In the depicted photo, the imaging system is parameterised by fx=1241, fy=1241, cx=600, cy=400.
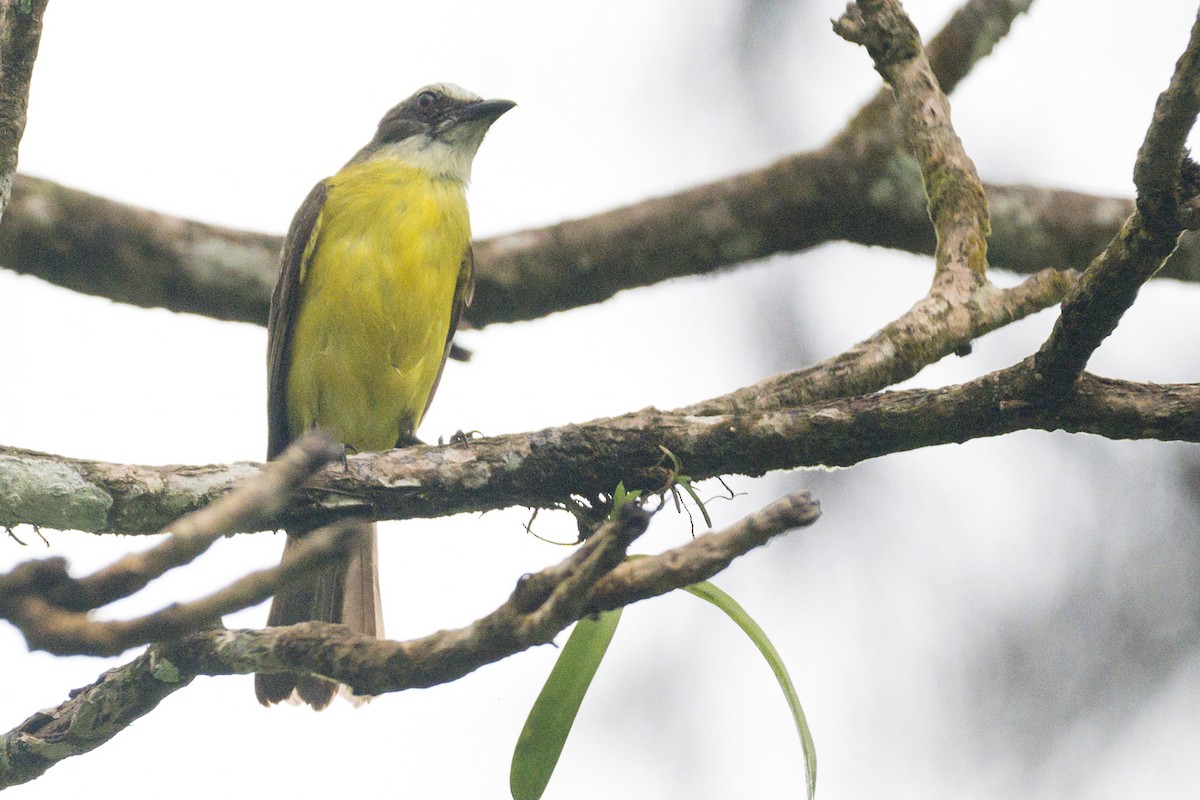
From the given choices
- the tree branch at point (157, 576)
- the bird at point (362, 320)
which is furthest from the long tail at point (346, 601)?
the tree branch at point (157, 576)

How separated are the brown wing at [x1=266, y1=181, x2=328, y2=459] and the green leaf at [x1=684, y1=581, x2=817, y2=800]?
2.71 meters

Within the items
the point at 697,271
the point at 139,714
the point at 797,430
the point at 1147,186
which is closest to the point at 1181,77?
the point at 1147,186

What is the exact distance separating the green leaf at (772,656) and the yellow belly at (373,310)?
2.52 m

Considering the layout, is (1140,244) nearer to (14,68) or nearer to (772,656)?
(772,656)

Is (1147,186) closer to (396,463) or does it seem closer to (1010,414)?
(1010,414)

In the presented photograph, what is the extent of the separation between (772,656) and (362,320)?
8.85 feet

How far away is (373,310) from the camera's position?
4.54 m

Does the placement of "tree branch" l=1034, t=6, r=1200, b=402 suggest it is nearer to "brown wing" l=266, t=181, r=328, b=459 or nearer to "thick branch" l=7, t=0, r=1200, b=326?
"thick branch" l=7, t=0, r=1200, b=326

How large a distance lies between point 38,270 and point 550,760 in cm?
299

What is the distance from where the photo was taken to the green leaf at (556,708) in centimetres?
207

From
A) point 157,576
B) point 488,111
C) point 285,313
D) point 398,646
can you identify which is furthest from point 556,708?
point 488,111

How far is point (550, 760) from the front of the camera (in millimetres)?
2070

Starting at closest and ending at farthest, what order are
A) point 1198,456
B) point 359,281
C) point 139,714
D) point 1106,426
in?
1. point 139,714
2. point 1106,426
3. point 359,281
4. point 1198,456

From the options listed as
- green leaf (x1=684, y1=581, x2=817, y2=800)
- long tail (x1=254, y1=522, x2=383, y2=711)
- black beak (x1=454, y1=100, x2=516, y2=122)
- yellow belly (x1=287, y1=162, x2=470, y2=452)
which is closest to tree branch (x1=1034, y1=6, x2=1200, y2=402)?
green leaf (x1=684, y1=581, x2=817, y2=800)
